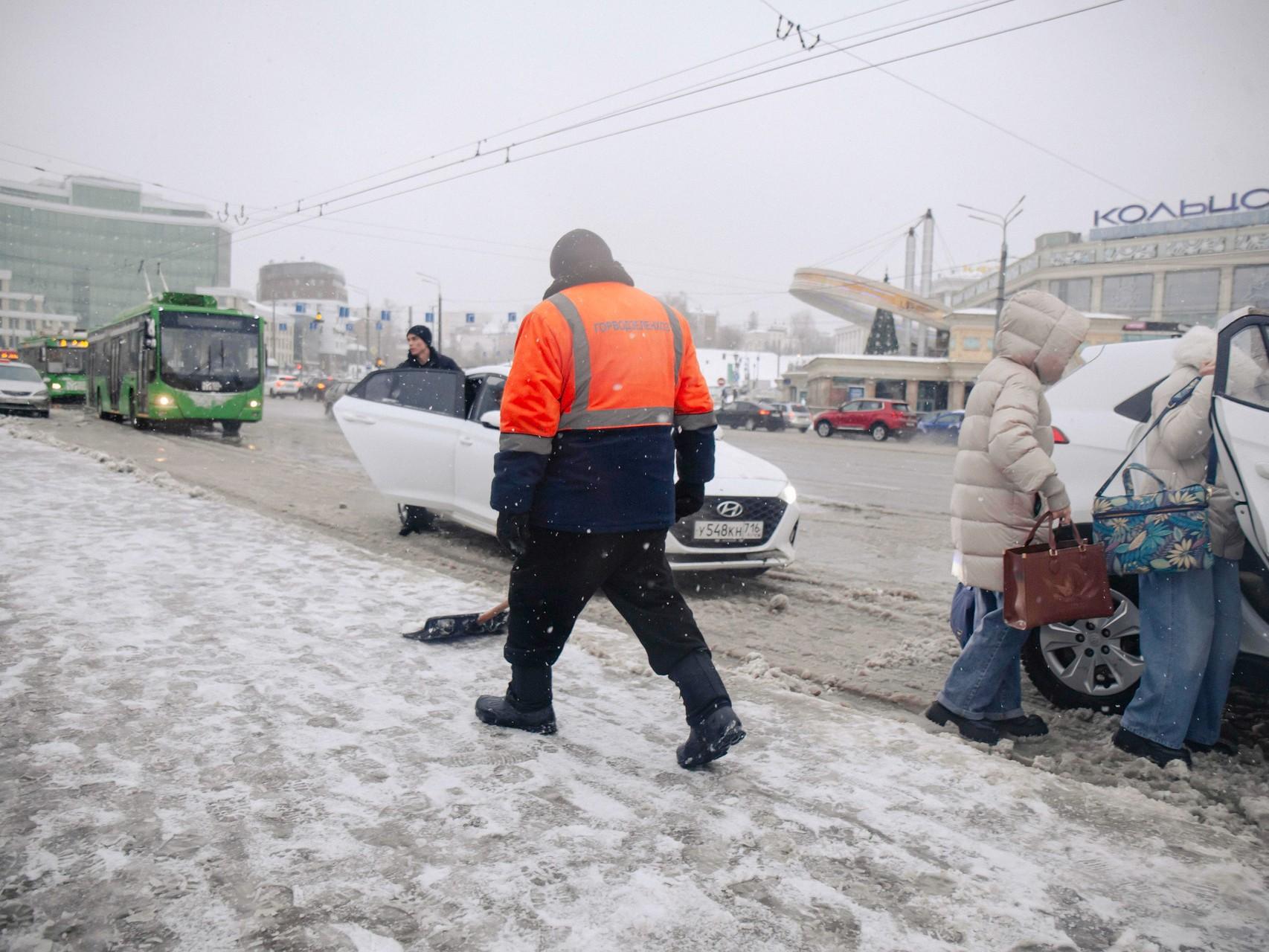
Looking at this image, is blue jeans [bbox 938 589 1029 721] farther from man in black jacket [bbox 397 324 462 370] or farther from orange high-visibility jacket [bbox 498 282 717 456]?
man in black jacket [bbox 397 324 462 370]

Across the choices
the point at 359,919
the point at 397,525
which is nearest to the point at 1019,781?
the point at 359,919

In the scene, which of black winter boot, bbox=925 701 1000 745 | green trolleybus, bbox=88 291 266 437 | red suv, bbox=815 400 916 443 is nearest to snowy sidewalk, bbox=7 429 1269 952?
black winter boot, bbox=925 701 1000 745

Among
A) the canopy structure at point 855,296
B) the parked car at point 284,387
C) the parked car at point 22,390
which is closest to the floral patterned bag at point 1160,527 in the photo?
the parked car at point 22,390

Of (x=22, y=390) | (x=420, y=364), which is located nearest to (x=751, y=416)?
(x=22, y=390)

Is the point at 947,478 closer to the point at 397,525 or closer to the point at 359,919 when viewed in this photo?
the point at 397,525

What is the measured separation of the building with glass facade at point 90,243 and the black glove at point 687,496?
11692cm

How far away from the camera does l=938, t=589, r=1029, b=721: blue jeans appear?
3.61m

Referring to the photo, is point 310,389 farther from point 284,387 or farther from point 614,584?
point 614,584

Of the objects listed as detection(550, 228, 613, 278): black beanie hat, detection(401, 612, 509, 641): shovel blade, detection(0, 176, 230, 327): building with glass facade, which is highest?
detection(0, 176, 230, 327): building with glass facade

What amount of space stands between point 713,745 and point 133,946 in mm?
1749

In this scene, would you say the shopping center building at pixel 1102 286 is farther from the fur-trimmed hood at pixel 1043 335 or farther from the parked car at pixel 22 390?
the fur-trimmed hood at pixel 1043 335

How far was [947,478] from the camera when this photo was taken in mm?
16484

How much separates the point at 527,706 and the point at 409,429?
4532 mm

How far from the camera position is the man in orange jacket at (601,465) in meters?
2.93
